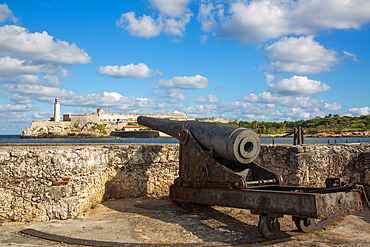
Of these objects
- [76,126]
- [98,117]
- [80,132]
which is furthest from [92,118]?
[80,132]

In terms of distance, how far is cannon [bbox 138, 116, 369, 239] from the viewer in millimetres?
3672

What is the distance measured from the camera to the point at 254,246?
147 inches

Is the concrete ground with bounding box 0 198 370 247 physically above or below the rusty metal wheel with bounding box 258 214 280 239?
below

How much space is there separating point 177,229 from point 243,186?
3.93 feet

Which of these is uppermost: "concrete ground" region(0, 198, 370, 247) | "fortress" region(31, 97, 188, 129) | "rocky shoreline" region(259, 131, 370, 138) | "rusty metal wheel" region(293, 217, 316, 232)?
"fortress" region(31, 97, 188, 129)

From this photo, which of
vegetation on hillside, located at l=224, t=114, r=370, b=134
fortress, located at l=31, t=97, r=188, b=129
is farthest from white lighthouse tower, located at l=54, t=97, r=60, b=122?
vegetation on hillside, located at l=224, t=114, r=370, b=134

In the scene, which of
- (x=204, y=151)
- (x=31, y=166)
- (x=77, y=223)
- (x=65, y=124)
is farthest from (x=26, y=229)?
(x=65, y=124)

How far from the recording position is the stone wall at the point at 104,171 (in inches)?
188

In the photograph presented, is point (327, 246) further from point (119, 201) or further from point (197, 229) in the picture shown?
point (119, 201)

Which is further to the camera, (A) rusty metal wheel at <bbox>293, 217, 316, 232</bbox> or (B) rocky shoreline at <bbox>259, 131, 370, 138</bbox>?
(B) rocky shoreline at <bbox>259, 131, 370, 138</bbox>

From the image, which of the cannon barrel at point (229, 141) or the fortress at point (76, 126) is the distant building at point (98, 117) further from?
the cannon barrel at point (229, 141)

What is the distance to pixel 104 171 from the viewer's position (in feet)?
21.1

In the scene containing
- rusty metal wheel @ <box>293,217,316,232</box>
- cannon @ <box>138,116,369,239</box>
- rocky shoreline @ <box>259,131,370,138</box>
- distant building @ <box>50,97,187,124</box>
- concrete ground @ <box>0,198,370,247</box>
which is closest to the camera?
cannon @ <box>138,116,369,239</box>

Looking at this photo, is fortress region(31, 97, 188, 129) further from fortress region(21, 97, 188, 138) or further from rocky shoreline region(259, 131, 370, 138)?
rocky shoreline region(259, 131, 370, 138)
